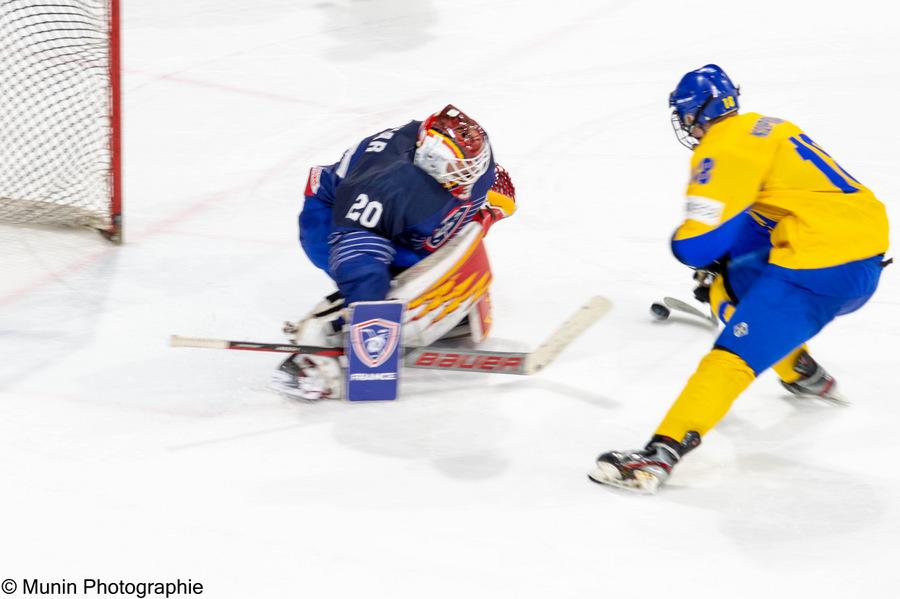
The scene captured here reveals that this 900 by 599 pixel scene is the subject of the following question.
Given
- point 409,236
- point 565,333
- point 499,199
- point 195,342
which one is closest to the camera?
point 195,342

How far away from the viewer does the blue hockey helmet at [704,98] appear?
2762 mm

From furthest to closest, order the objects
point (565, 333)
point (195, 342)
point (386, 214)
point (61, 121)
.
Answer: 1. point (61, 121)
2. point (565, 333)
3. point (386, 214)
4. point (195, 342)

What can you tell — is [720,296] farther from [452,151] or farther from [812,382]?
[452,151]

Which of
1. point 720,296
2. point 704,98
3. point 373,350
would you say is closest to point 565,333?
point 720,296

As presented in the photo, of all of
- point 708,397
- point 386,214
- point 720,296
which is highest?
point 386,214

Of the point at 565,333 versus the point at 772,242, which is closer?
the point at 772,242

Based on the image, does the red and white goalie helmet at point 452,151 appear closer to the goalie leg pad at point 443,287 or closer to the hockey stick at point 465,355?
the goalie leg pad at point 443,287

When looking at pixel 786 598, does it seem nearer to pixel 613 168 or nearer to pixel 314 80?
pixel 613 168

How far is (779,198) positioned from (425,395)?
3.52 ft

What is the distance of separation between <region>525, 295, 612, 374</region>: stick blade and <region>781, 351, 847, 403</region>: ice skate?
0.58 m

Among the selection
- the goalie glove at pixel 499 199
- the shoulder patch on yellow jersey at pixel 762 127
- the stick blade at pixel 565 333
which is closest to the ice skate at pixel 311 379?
the stick blade at pixel 565 333

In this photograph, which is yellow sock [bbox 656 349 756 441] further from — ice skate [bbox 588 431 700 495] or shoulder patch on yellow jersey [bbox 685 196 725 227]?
shoulder patch on yellow jersey [bbox 685 196 725 227]

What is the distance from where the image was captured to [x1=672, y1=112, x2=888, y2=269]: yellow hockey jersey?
8.64 ft

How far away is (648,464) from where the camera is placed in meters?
2.63
